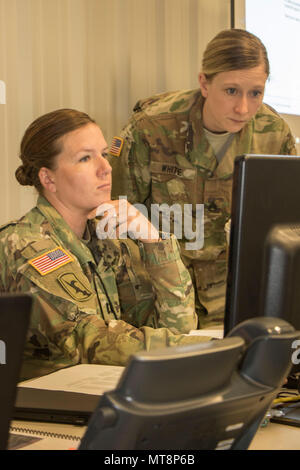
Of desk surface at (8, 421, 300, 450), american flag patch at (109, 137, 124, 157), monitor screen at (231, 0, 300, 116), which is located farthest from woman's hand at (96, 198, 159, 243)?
monitor screen at (231, 0, 300, 116)

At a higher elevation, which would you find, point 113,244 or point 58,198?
point 58,198

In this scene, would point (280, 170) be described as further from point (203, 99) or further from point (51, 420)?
point (203, 99)

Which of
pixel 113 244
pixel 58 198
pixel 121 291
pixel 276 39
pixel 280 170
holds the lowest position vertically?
pixel 121 291

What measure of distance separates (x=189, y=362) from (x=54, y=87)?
78.6 inches

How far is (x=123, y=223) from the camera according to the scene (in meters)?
1.90

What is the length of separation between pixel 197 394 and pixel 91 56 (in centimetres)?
217

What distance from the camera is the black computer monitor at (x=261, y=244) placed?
0.93 metres

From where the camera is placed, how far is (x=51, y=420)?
3.51 ft

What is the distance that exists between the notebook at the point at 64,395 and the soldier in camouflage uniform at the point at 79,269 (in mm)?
172

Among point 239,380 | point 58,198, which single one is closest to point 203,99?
point 58,198

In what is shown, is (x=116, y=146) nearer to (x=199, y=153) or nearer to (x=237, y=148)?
(x=199, y=153)

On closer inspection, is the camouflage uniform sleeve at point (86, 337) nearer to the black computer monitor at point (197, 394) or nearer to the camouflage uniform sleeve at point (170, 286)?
the camouflage uniform sleeve at point (170, 286)

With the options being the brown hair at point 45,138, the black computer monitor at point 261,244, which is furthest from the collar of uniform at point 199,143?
the black computer monitor at point 261,244

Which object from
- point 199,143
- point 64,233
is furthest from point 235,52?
point 64,233
